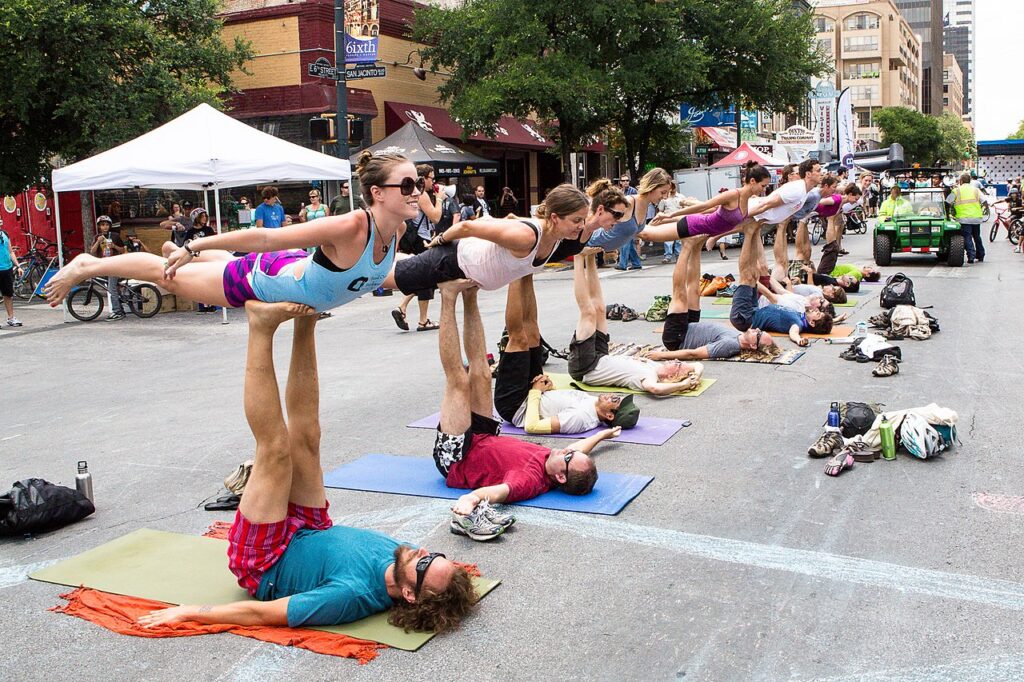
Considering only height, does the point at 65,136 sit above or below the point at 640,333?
above

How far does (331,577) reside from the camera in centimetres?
425

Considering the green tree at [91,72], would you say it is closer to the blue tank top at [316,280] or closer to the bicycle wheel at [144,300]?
the bicycle wheel at [144,300]

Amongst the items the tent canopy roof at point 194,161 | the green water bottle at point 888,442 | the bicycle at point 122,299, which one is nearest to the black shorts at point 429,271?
the green water bottle at point 888,442

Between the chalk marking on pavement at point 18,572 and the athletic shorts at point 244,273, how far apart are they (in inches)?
70.4

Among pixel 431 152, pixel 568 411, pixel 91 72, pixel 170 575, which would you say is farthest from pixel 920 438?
pixel 431 152

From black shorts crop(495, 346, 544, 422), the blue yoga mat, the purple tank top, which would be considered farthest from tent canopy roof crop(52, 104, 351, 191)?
the blue yoga mat

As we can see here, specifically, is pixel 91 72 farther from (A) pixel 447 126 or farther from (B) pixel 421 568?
(B) pixel 421 568

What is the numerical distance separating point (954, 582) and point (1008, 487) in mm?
1674

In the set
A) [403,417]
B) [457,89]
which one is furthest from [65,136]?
[403,417]

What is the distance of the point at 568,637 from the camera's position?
13.4ft

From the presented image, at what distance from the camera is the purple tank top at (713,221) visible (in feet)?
32.4

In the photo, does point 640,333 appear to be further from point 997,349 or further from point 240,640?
point 240,640

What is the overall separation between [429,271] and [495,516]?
1.73 metres

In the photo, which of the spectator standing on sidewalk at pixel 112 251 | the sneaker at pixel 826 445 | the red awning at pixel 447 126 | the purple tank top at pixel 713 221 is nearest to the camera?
the sneaker at pixel 826 445
